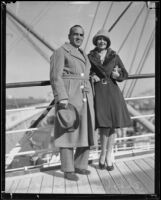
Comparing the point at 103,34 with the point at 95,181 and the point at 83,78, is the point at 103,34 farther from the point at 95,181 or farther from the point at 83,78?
the point at 95,181

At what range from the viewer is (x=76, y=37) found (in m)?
2.89

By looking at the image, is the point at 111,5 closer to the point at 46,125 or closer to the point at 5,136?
the point at 46,125

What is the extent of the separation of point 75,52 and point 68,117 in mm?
532

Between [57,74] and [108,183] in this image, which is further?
[108,183]

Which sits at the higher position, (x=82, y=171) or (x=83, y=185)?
(x=82, y=171)

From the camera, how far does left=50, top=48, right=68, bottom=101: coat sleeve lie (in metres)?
2.82

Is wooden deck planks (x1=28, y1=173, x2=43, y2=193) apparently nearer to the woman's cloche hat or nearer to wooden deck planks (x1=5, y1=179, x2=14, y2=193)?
wooden deck planks (x1=5, y1=179, x2=14, y2=193)

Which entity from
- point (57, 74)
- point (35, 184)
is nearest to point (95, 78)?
point (57, 74)

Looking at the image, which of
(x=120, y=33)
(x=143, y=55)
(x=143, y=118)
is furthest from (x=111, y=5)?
(x=143, y=118)

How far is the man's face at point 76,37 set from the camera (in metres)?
2.88

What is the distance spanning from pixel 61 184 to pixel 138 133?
2.53 feet

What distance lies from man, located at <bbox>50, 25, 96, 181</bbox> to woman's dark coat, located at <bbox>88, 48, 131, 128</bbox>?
6 centimetres

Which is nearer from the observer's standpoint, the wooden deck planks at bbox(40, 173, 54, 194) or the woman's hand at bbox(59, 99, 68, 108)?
the woman's hand at bbox(59, 99, 68, 108)

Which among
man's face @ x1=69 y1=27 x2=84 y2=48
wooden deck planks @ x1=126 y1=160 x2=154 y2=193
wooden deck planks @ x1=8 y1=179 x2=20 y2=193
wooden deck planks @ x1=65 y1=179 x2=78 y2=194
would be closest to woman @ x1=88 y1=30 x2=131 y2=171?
man's face @ x1=69 y1=27 x2=84 y2=48
